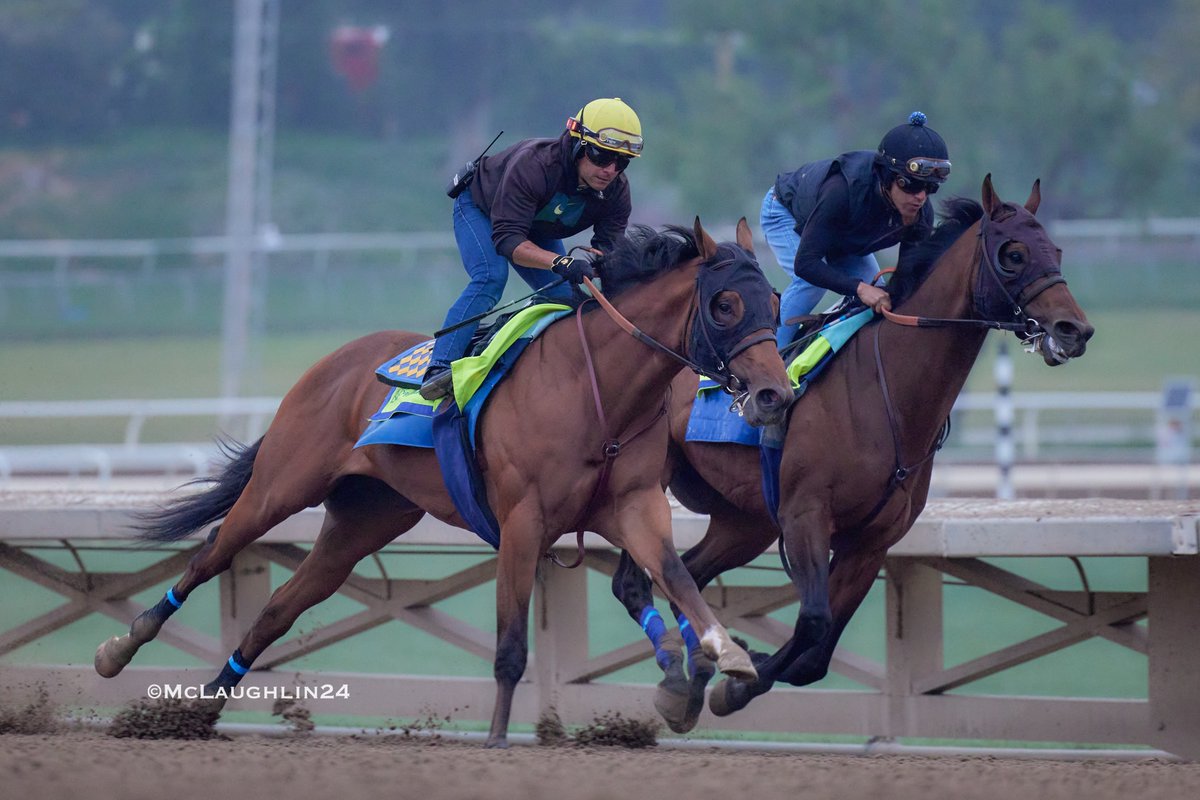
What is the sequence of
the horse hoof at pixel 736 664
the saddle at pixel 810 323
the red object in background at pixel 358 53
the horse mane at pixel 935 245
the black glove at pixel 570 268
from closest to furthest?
the horse hoof at pixel 736 664
the black glove at pixel 570 268
the horse mane at pixel 935 245
the saddle at pixel 810 323
the red object in background at pixel 358 53

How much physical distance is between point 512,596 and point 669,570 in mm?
485

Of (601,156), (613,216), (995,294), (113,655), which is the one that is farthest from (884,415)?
(113,655)

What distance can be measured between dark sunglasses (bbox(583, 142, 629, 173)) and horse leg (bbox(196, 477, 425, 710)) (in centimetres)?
145

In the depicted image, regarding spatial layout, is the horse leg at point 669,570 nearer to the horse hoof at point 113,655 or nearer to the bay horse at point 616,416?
the bay horse at point 616,416

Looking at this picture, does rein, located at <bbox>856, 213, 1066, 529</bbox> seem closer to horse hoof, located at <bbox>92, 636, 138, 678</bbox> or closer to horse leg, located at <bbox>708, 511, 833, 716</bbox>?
horse leg, located at <bbox>708, 511, 833, 716</bbox>

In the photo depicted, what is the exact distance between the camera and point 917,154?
16.2 feet

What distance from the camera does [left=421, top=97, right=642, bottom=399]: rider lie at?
472 cm

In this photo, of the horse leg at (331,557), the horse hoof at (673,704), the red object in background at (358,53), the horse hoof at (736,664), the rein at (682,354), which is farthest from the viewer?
the red object in background at (358,53)

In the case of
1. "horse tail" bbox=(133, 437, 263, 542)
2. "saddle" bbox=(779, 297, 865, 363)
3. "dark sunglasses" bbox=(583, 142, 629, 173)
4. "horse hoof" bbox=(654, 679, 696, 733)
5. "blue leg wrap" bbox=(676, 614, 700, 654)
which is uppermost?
"dark sunglasses" bbox=(583, 142, 629, 173)

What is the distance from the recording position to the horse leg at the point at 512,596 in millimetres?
4570

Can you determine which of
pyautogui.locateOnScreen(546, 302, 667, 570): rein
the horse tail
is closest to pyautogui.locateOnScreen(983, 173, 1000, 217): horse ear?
pyautogui.locateOnScreen(546, 302, 667, 570): rein

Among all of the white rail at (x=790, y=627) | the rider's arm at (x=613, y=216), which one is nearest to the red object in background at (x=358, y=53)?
the white rail at (x=790, y=627)

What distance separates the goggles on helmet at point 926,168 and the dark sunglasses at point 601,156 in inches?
35.4

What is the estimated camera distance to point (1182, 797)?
3.66m
